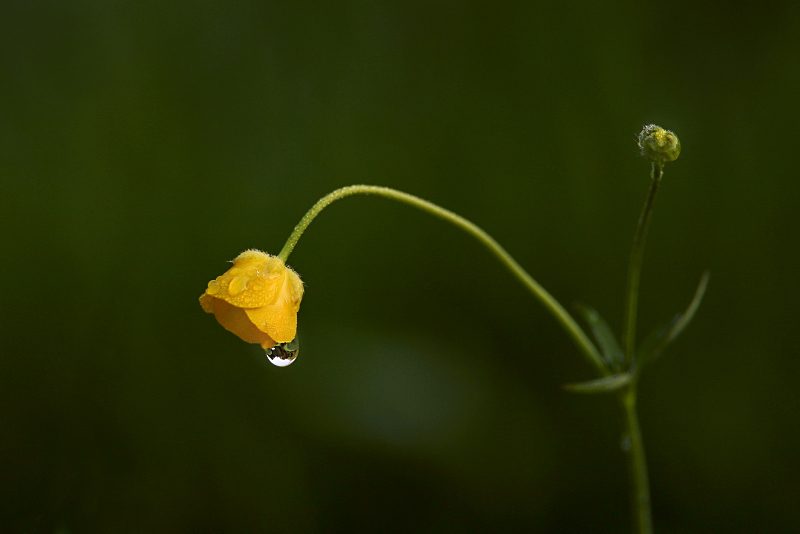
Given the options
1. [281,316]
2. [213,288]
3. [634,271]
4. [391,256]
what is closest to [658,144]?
[634,271]

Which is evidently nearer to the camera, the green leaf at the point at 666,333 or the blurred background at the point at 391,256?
the green leaf at the point at 666,333

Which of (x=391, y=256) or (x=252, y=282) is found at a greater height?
(x=252, y=282)

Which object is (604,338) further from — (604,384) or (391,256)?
(391,256)

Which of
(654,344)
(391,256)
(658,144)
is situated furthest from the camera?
(391,256)

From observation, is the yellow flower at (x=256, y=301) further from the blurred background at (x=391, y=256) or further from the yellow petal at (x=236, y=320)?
the blurred background at (x=391, y=256)

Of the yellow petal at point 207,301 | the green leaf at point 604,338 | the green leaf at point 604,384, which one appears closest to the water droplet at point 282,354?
the yellow petal at point 207,301

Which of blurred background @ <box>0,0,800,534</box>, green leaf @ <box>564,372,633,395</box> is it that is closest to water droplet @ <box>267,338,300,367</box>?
green leaf @ <box>564,372,633,395</box>

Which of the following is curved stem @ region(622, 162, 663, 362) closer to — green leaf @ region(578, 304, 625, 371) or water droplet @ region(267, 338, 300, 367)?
green leaf @ region(578, 304, 625, 371)
